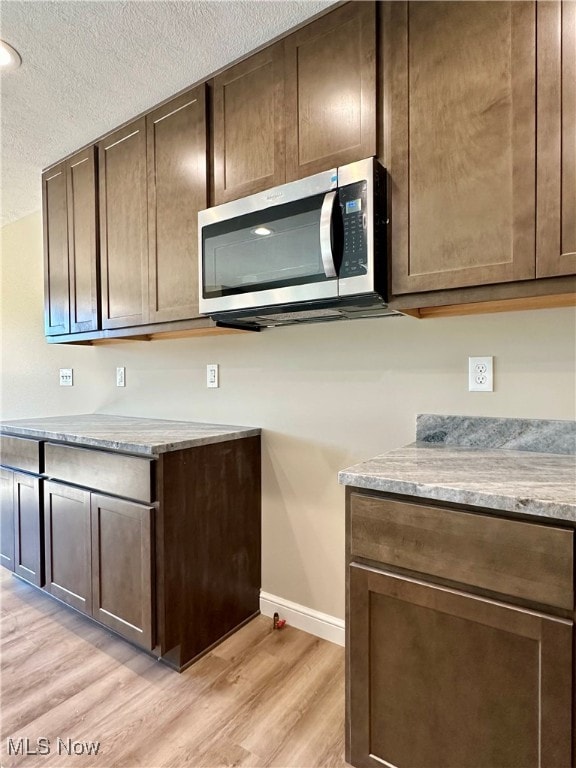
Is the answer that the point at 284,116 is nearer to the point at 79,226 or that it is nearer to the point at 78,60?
the point at 78,60

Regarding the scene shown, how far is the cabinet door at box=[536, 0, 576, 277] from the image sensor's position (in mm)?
1090

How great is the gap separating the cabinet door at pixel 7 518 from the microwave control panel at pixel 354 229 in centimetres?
212

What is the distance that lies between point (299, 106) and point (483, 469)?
4.61 ft

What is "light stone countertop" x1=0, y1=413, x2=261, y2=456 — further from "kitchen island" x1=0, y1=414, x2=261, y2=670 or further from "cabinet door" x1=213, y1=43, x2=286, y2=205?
"cabinet door" x1=213, y1=43, x2=286, y2=205

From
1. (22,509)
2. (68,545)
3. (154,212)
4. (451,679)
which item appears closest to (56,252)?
(154,212)

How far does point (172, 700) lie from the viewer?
1.53 meters

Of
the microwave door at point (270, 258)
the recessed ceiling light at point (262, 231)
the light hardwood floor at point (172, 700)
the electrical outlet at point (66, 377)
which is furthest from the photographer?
the electrical outlet at point (66, 377)

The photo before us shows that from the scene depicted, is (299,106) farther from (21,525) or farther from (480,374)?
(21,525)

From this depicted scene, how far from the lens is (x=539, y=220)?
3.71 feet

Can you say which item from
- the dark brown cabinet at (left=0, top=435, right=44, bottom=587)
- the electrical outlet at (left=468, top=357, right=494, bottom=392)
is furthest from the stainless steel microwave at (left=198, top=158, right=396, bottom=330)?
the dark brown cabinet at (left=0, top=435, right=44, bottom=587)

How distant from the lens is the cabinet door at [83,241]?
230cm

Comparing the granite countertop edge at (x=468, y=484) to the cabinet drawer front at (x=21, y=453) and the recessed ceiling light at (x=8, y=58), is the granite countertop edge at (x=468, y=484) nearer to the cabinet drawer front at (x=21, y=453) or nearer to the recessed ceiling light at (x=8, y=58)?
the cabinet drawer front at (x=21, y=453)

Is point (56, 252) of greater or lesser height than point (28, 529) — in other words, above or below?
above

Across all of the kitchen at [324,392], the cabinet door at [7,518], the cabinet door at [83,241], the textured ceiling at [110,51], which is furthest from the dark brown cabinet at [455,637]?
the cabinet door at [7,518]
